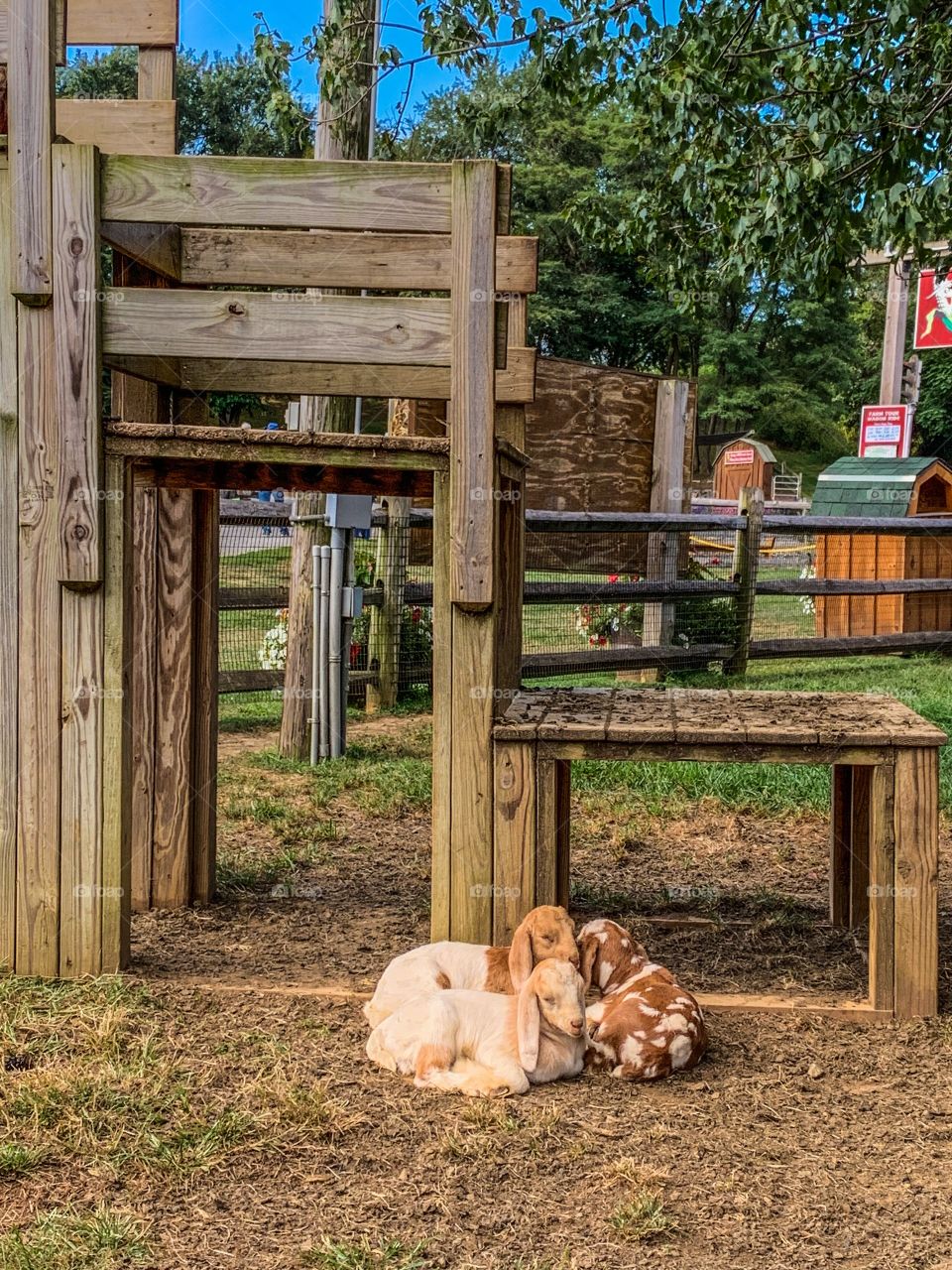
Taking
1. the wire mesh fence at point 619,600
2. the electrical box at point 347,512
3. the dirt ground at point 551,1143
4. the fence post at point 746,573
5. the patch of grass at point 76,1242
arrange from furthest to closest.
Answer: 1. the fence post at point 746,573
2. the wire mesh fence at point 619,600
3. the electrical box at point 347,512
4. the dirt ground at point 551,1143
5. the patch of grass at point 76,1242

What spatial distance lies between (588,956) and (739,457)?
4301cm

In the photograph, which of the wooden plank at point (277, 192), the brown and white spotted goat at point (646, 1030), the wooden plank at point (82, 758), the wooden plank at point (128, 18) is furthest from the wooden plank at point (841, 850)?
the wooden plank at point (128, 18)

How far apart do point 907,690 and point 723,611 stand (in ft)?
6.23

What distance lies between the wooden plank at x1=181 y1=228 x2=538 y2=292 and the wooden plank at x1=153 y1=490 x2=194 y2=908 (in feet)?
3.03

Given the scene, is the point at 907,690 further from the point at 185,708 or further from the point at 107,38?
the point at 107,38

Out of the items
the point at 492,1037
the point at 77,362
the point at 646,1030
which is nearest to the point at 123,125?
the point at 77,362

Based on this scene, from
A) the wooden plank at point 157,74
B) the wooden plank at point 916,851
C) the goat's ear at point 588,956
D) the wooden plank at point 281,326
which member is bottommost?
the goat's ear at point 588,956

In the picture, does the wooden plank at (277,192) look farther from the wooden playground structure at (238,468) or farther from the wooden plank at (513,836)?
the wooden plank at (513,836)

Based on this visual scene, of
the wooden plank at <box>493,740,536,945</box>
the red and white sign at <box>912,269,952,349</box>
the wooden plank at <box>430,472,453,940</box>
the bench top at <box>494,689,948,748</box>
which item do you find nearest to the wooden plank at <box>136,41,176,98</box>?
the wooden plank at <box>430,472,453,940</box>

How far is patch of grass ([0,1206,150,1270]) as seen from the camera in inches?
103

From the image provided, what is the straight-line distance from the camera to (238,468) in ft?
14.9

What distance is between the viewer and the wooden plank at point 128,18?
5.02m

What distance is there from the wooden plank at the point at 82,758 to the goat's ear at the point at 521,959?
1.39 meters

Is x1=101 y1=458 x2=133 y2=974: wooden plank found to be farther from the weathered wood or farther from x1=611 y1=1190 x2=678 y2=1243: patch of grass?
the weathered wood
